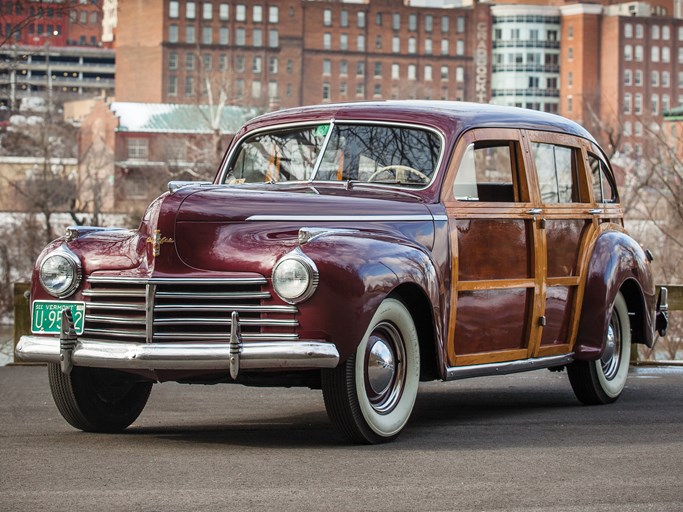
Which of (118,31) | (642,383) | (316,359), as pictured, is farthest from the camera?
(118,31)

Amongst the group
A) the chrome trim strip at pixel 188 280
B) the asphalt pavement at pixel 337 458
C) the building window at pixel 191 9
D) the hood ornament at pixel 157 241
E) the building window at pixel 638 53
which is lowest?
the asphalt pavement at pixel 337 458

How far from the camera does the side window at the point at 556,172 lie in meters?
9.79

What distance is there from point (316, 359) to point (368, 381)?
58 centimetres

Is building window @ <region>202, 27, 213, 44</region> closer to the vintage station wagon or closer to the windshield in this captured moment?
the vintage station wagon

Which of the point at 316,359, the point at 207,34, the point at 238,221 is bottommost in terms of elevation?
the point at 316,359

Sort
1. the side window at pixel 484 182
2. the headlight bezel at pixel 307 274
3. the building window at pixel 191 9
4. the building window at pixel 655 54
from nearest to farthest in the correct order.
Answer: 1. the headlight bezel at pixel 307 274
2. the side window at pixel 484 182
3. the building window at pixel 191 9
4. the building window at pixel 655 54

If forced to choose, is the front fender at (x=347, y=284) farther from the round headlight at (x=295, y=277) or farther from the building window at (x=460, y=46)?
the building window at (x=460, y=46)

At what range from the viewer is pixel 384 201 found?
27.0 feet

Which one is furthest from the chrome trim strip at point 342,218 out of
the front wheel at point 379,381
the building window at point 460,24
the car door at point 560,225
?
the building window at point 460,24

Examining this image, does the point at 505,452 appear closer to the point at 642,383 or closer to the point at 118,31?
the point at 642,383

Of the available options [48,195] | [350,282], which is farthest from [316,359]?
[48,195]

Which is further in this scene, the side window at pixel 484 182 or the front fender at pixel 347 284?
the side window at pixel 484 182

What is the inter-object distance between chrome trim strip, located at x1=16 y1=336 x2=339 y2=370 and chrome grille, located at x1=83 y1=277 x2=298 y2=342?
0.07 meters

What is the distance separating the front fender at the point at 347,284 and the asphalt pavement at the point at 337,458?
652mm
